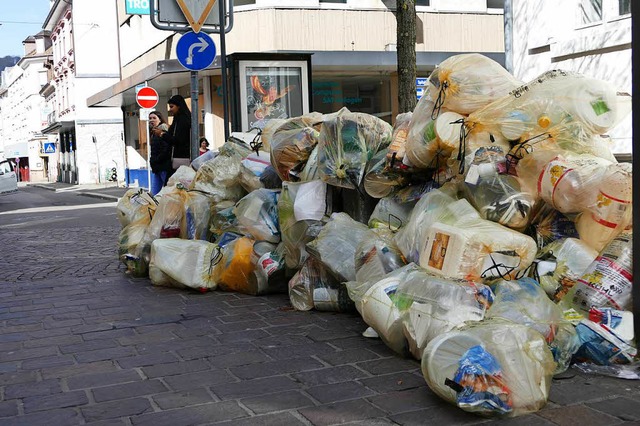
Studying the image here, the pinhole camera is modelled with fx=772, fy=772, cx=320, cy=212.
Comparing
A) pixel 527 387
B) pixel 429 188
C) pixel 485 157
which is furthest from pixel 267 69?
pixel 527 387

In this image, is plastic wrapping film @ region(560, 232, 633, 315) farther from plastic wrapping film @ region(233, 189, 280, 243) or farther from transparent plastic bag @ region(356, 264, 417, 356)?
plastic wrapping film @ region(233, 189, 280, 243)

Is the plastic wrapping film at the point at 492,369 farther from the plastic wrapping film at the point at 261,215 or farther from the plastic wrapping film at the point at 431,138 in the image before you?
the plastic wrapping film at the point at 261,215

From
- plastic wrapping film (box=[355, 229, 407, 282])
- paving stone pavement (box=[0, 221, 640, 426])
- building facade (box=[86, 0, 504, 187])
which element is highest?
building facade (box=[86, 0, 504, 187])

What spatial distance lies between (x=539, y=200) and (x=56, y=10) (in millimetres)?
50634

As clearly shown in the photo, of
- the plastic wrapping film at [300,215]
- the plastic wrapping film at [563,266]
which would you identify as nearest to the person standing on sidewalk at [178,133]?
the plastic wrapping film at [300,215]

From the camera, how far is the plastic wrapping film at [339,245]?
4902mm

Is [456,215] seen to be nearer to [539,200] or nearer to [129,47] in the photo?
[539,200]

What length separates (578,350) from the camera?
364cm

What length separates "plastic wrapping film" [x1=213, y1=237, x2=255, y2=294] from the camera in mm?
5863

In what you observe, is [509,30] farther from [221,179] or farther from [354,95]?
[354,95]

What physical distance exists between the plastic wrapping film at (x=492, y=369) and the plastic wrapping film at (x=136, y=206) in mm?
4735

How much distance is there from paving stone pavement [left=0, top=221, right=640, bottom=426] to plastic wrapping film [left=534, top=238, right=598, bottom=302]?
667 mm

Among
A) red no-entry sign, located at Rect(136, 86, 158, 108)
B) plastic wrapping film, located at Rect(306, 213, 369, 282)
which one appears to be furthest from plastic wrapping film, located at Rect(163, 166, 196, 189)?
red no-entry sign, located at Rect(136, 86, 158, 108)

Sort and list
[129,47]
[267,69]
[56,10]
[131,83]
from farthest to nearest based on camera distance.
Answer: [56,10] < [129,47] < [131,83] < [267,69]
